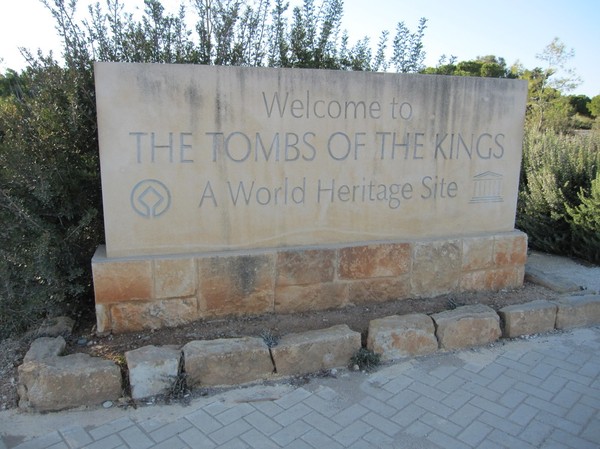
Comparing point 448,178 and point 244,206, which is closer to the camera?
point 244,206

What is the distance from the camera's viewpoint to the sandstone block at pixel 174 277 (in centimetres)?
353

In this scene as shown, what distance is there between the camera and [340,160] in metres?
3.93

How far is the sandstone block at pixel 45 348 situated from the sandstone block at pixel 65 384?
97mm

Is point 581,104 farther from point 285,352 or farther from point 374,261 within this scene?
point 285,352

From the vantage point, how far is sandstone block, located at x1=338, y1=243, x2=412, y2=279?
402cm

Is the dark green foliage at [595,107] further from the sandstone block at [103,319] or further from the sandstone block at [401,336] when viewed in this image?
the sandstone block at [103,319]

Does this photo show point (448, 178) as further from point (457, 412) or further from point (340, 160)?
point (457, 412)

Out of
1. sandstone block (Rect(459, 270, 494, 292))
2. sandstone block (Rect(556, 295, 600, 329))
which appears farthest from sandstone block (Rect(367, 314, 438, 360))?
sandstone block (Rect(556, 295, 600, 329))

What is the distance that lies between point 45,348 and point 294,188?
84.7 inches

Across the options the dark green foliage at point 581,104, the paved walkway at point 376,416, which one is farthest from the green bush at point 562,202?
the dark green foliage at point 581,104

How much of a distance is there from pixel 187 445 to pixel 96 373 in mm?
774

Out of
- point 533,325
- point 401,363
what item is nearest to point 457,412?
point 401,363

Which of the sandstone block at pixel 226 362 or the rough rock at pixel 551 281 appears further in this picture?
the rough rock at pixel 551 281

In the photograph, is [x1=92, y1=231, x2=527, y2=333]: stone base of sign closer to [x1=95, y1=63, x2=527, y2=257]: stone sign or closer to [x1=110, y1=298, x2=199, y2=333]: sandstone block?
[x1=110, y1=298, x2=199, y2=333]: sandstone block
